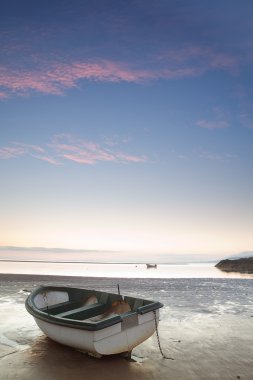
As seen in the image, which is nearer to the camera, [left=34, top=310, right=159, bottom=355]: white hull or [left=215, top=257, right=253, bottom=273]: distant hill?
[left=34, top=310, right=159, bottom=355]: white hull

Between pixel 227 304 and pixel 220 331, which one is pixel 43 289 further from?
pixel 227 304

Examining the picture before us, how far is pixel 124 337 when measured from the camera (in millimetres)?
9203

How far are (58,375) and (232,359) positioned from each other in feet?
17.7

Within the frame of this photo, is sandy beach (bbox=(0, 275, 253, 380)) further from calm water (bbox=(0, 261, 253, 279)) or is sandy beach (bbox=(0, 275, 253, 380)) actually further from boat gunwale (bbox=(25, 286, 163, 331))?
calm water (bbox=(0, 261, 253, 279))

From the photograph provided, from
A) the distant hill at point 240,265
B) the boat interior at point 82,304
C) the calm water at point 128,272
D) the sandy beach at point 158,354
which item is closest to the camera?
the sandy beach at point 158,354

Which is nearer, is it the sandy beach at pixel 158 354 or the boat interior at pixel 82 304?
the sandy beach at pixel 158 354

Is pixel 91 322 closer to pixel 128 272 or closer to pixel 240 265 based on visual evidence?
pixel 128 272

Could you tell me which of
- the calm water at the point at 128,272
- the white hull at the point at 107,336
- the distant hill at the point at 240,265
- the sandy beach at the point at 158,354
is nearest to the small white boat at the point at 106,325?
the white hull at the point at 107,336

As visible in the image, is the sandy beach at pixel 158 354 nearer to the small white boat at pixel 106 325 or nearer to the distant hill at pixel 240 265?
the small white boat at pixel 106 325

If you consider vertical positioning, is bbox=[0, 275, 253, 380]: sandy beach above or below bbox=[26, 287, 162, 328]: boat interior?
below

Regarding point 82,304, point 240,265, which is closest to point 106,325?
point 82,304

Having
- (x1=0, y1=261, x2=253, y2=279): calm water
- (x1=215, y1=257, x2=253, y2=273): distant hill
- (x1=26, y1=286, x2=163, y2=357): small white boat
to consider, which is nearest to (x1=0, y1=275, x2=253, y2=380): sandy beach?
(x1=26, y1=286, x2=163, y2=357): small white boat

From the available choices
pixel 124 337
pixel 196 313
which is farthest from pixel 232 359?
pixel 196 313

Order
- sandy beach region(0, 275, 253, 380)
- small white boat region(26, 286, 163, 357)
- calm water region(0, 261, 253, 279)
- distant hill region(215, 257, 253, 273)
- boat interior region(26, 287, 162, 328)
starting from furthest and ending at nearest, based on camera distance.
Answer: distant hill region(215, 257, 253, 273) → calm water region(0, 261, 253, 279) → boat interior region(26, 287, 162, 328) → small white boat region(26, 286, 163, 357) → sandy beach region(0, 275, 253, 380)
